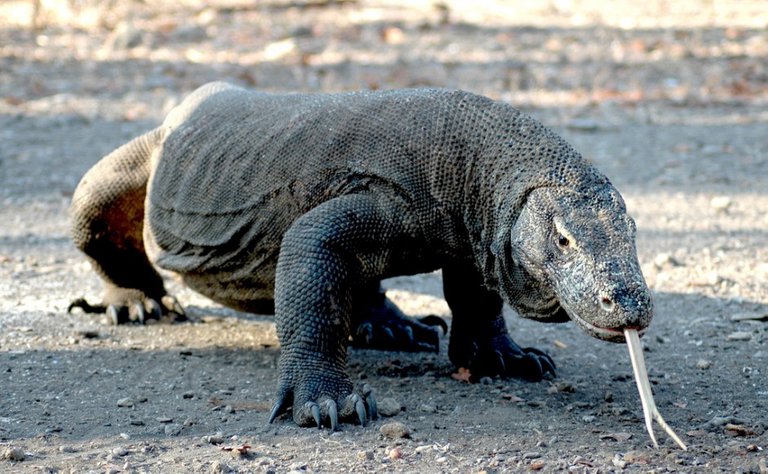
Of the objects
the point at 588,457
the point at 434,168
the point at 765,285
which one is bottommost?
the point at 588,457

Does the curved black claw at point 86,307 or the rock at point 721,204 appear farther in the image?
the rock at point 721,204

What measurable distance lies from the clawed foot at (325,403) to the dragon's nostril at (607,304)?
0.99 metres

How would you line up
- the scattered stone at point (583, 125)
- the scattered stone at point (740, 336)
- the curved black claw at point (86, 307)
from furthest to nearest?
1. the scattered stone at point (583, 125)
2. the curved black claw at point (86, 307)
3. the scattered stone at point (740, 336)

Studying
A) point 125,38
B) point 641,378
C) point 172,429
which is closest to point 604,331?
point 641,378

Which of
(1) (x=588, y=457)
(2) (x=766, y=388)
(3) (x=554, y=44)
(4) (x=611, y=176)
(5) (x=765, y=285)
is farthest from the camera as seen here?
(3) (x=554, y=44)

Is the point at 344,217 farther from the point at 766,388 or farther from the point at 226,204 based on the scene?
the point at 766,388

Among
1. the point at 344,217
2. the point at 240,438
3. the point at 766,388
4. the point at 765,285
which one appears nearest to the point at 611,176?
the point at 765,285

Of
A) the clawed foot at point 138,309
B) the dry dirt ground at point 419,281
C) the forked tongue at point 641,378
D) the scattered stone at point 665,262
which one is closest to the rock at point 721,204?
the dry dirt ground at point 419,281

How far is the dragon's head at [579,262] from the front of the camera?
11.1 ft

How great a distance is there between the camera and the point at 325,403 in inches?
156

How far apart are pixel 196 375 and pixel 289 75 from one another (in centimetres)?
782

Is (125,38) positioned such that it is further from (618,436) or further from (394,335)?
(618,436)

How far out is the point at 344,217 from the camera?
13.6 feet

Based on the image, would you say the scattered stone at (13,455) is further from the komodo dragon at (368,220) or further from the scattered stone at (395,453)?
the scattered stone at (395,453)
